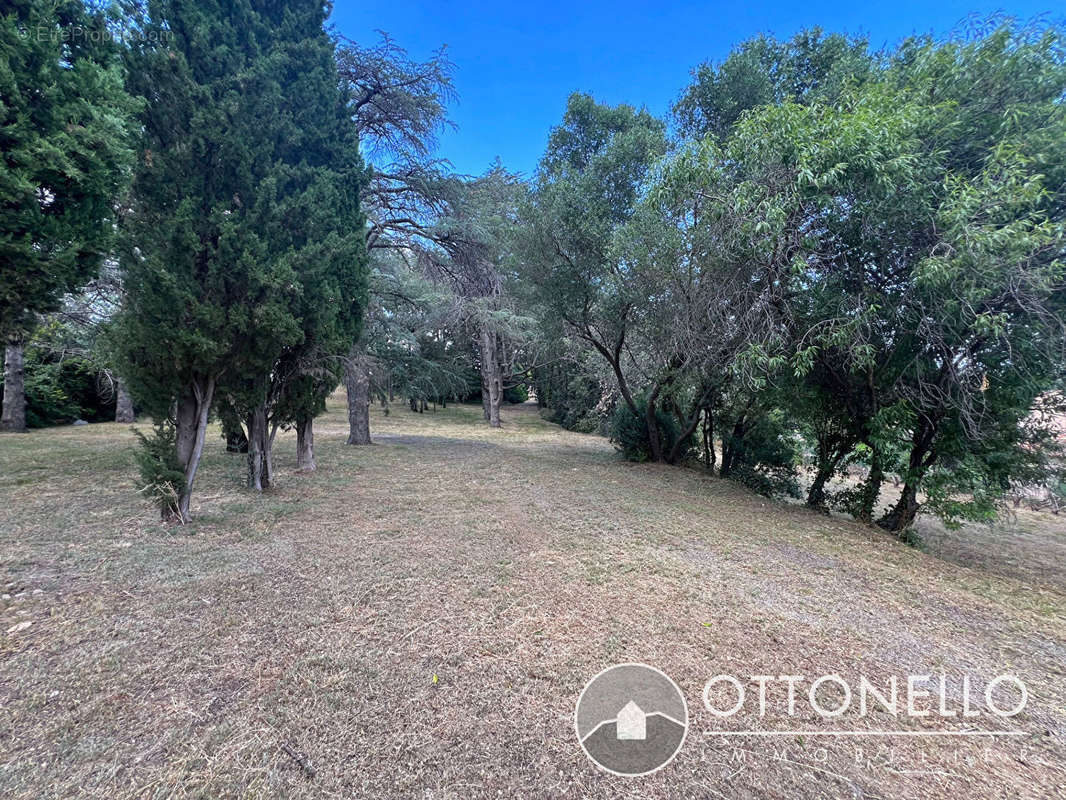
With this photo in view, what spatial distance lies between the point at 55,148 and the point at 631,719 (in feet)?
15.1

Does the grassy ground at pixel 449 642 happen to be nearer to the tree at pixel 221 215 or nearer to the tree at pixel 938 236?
the tree at pixel 221 215

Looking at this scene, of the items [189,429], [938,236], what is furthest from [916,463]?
[189,429]

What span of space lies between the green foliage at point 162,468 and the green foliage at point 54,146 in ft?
4.25

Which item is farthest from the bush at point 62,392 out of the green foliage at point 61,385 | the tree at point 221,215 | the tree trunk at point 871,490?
the tree trunk at point 871,490

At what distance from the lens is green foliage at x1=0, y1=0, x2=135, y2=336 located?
2.60 meters

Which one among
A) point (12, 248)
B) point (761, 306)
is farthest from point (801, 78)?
point (12, 248)

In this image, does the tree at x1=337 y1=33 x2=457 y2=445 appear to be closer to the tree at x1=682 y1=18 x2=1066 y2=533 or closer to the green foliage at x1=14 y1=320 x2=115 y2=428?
the tree at x1=682 y1=18 x2=1066 y2=533

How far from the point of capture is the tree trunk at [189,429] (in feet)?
13.4

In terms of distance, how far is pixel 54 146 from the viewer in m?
2.66

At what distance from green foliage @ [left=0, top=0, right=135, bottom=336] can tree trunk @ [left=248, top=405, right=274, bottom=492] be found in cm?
224

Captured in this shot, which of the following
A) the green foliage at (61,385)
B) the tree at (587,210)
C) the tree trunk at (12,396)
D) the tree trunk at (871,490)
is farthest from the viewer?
the green foliage at (61,385)

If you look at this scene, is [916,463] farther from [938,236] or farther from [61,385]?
[61,385]

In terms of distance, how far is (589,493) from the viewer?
247 inches

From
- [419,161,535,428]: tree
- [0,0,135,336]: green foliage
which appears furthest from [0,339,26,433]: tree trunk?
[0,0,135,336]: green foliage
